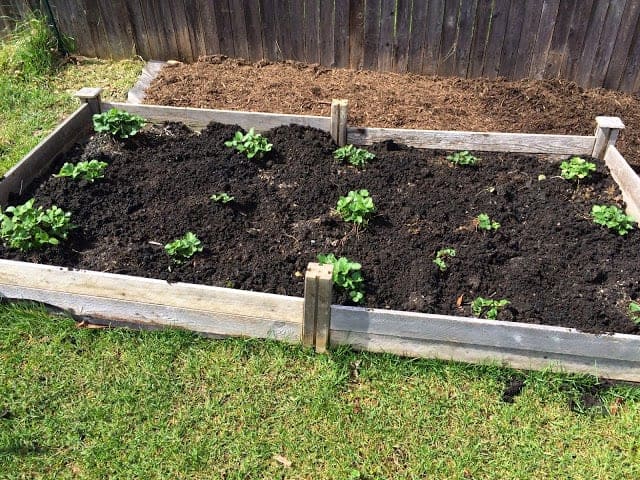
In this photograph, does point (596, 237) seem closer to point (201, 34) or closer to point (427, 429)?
point (427, 429)

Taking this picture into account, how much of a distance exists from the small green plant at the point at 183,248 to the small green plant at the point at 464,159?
250 centimetres

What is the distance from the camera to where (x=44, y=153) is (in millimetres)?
4832

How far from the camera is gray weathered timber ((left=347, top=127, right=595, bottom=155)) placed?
4957mm

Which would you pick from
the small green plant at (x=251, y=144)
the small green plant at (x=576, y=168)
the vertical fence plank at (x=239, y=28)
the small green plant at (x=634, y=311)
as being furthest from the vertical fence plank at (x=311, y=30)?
the small green plant at (x=634, y=311)

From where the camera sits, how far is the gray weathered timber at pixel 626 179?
14.3ft

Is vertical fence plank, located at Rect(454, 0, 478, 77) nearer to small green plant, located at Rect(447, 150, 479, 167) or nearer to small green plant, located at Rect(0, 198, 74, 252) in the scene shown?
small green plant, located at Rect(447, 150, 479, 167)

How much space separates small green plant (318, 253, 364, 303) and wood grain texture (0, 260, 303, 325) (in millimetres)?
350

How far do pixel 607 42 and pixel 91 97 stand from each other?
227 inches

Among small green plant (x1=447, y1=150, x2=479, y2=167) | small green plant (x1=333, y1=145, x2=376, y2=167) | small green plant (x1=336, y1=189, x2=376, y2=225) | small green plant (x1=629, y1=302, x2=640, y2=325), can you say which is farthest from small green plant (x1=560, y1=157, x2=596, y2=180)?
small green plant (x1=336, y1=189, x2=376, y2=225)

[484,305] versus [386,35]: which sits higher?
[386,35]

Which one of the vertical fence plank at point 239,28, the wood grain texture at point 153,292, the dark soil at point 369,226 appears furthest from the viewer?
the vertical fence plank at point 239,28

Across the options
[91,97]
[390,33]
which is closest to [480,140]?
[390,33]

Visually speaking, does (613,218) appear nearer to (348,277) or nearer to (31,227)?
(348,277)

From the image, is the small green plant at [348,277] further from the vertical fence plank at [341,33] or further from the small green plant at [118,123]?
the vertical fence plank at [341,33]
